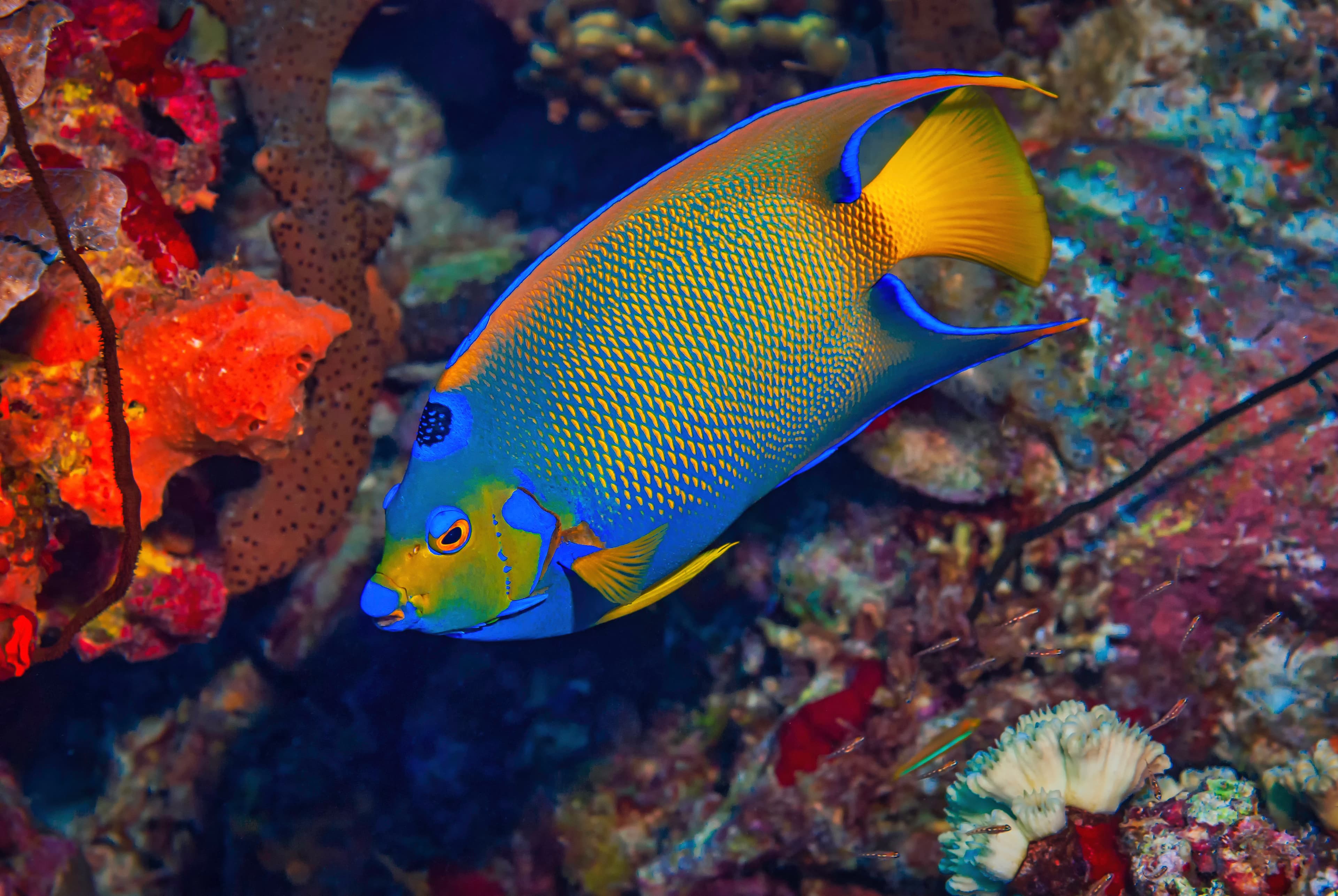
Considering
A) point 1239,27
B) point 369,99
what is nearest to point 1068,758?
point 1239,27

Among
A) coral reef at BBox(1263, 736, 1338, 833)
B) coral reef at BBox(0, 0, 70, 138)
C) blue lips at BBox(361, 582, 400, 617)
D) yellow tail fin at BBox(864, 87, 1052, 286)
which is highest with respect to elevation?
coral reef at BBox(0, 0, 70, 138)

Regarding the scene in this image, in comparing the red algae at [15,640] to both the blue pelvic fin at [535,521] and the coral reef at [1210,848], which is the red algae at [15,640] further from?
the coral reef at [1210,848]

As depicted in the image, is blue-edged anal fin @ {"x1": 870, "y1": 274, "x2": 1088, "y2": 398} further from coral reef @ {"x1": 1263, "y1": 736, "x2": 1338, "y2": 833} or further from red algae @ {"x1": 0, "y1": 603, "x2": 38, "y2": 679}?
red algae @ {"x1": 0, "y1": 603, "x2": 38, "y2": 679}

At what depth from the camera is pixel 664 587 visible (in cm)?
149

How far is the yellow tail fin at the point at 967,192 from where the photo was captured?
1.48m

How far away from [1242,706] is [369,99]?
5.22m

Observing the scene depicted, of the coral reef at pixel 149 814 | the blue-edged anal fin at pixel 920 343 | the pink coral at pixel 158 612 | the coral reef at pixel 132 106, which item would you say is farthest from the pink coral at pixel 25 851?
the blue-edged anal fin at pixel 920 343

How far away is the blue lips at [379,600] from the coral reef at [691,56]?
3.10 meters

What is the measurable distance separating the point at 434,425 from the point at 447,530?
199 millimetres

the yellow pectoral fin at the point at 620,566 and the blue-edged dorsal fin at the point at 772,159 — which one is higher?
the blue-edged dorsal fin at the point at 772,159

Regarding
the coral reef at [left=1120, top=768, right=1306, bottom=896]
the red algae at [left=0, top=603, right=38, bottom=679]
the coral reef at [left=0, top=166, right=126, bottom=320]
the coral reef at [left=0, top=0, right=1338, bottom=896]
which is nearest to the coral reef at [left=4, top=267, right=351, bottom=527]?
the coral reef at [left=0, top=0, right=1338, bottom=896]

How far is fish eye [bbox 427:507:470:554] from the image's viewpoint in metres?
1.31

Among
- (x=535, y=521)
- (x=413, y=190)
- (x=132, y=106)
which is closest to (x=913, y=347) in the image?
(x=535, y=521)

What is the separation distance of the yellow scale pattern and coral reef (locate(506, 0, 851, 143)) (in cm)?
246
